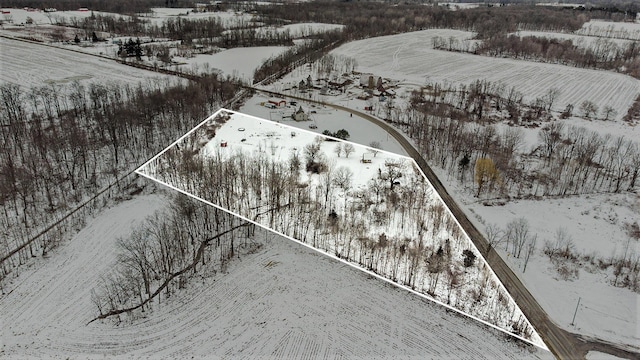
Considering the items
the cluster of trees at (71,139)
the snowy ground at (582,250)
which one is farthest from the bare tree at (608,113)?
the cluster of trees at (71,139)

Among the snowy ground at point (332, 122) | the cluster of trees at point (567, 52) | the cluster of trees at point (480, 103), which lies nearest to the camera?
the snowy ground at point (332, 122)

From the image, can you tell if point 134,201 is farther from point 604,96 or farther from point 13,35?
point 13,35

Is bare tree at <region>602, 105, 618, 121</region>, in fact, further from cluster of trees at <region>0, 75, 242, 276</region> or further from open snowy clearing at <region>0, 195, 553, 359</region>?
cluster of trees at <region>0, 75, 242, 276</region>

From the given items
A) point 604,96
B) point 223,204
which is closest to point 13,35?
point 223,204

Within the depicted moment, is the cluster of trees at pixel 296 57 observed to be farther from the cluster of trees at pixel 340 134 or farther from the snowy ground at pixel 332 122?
the cluster of trees at pixel 340 134

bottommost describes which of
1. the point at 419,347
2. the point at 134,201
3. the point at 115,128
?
the point at 419,347

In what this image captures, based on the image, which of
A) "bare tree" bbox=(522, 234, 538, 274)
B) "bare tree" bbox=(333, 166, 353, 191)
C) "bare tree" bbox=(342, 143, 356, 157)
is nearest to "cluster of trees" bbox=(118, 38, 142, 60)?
"bare tree" bbox=(342, 143, 356, 157)

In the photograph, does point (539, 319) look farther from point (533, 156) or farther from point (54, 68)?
point (54, 68)
